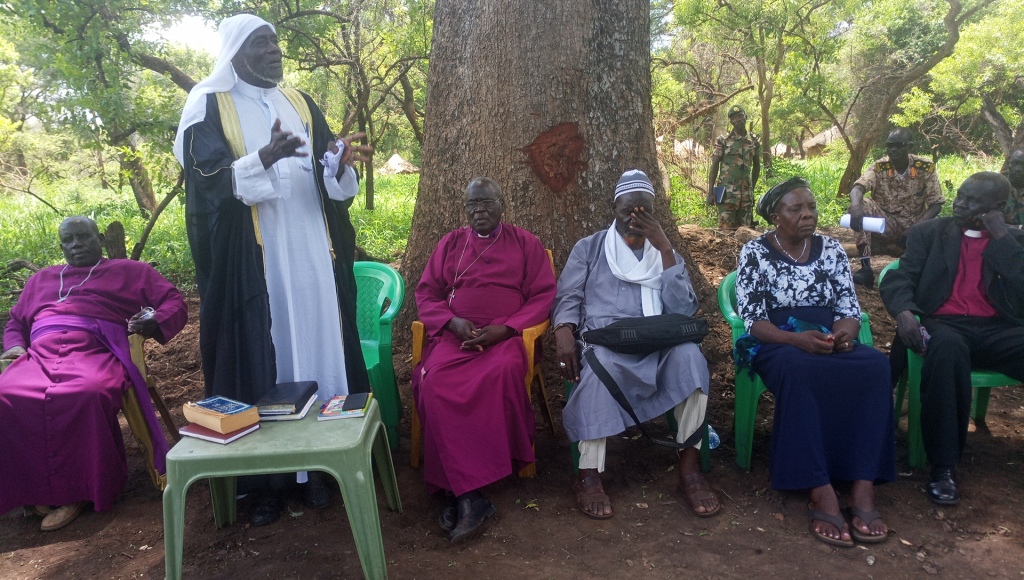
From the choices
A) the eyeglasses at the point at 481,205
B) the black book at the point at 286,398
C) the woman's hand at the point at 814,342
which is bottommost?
the black book at the point at 286,398

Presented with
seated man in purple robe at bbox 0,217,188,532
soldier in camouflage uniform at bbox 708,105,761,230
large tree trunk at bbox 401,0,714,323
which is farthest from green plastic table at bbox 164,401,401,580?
soldier in camouflage uniform at bbox 708,105,761,230

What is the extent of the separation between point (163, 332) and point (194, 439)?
125 cm

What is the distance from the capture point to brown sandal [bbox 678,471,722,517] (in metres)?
3.12

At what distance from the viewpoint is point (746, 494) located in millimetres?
3291

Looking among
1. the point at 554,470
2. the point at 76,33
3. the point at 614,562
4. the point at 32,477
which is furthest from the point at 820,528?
the point at 76,33

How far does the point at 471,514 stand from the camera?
9.87 ft

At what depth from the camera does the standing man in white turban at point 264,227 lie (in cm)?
309

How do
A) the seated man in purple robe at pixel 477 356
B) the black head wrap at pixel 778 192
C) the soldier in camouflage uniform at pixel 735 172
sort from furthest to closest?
the soldier in camouflage uniform at pixel 735 172 < the black head wrap at pixel 778 192 < the seated man in purple robe at pixel 477 356

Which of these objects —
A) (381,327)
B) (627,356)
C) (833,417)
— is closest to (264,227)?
(381,327)

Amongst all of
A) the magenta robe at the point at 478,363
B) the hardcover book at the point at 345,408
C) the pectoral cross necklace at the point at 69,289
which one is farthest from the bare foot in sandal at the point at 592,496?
the pectoral cross necklace at the point at 69,289

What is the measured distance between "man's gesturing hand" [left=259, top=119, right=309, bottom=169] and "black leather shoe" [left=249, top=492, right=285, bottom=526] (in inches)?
61.4

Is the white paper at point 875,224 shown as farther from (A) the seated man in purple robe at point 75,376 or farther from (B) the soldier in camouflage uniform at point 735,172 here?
(B) the soldier in camouflage uniform at point 735,172

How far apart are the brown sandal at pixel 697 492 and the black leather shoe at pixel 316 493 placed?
1.71m

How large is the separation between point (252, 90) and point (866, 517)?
341cm
